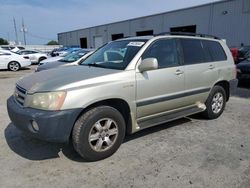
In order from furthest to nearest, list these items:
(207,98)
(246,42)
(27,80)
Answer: (246,42), (207,98), (27,80)

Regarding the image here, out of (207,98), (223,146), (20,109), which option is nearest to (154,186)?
(223,146)

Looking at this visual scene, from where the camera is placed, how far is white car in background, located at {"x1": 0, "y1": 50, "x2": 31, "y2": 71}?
49.6 ft

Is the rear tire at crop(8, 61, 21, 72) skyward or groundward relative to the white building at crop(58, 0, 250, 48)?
groundward

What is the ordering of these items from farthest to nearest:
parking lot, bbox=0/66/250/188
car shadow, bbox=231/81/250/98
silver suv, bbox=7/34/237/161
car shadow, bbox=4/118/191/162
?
car shadow, bbox=231/81/250/98 < car shadow, bbox=4/118/191/162 < silver suv, bbox=7/34/237/161 < parking lot, bbox=0/66/250/188

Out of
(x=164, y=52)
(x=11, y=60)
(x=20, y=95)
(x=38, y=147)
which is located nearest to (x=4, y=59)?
(x=11, y=60)

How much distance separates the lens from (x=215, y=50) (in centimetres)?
510

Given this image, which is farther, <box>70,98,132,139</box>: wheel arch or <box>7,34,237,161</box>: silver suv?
<box>70,98,132,139</box>: wheel arch

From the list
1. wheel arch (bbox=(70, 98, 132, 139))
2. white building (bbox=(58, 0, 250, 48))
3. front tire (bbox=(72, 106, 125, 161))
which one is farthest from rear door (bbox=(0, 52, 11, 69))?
white building (bbox=(58, 0, 250, 48))

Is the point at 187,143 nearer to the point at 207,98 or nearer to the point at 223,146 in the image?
the point at 223,146

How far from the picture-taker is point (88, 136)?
3174 mm

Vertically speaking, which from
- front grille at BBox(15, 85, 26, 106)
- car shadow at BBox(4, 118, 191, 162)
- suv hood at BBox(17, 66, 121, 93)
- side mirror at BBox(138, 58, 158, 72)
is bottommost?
car shadow at BBox(4, 118, 191, 162)

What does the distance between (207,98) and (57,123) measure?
3232mm

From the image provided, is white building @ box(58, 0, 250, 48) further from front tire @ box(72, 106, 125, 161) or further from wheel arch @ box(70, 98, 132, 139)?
front tire @ box(72, 106, 125, 161)

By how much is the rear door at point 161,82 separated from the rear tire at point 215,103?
0.97 meters
